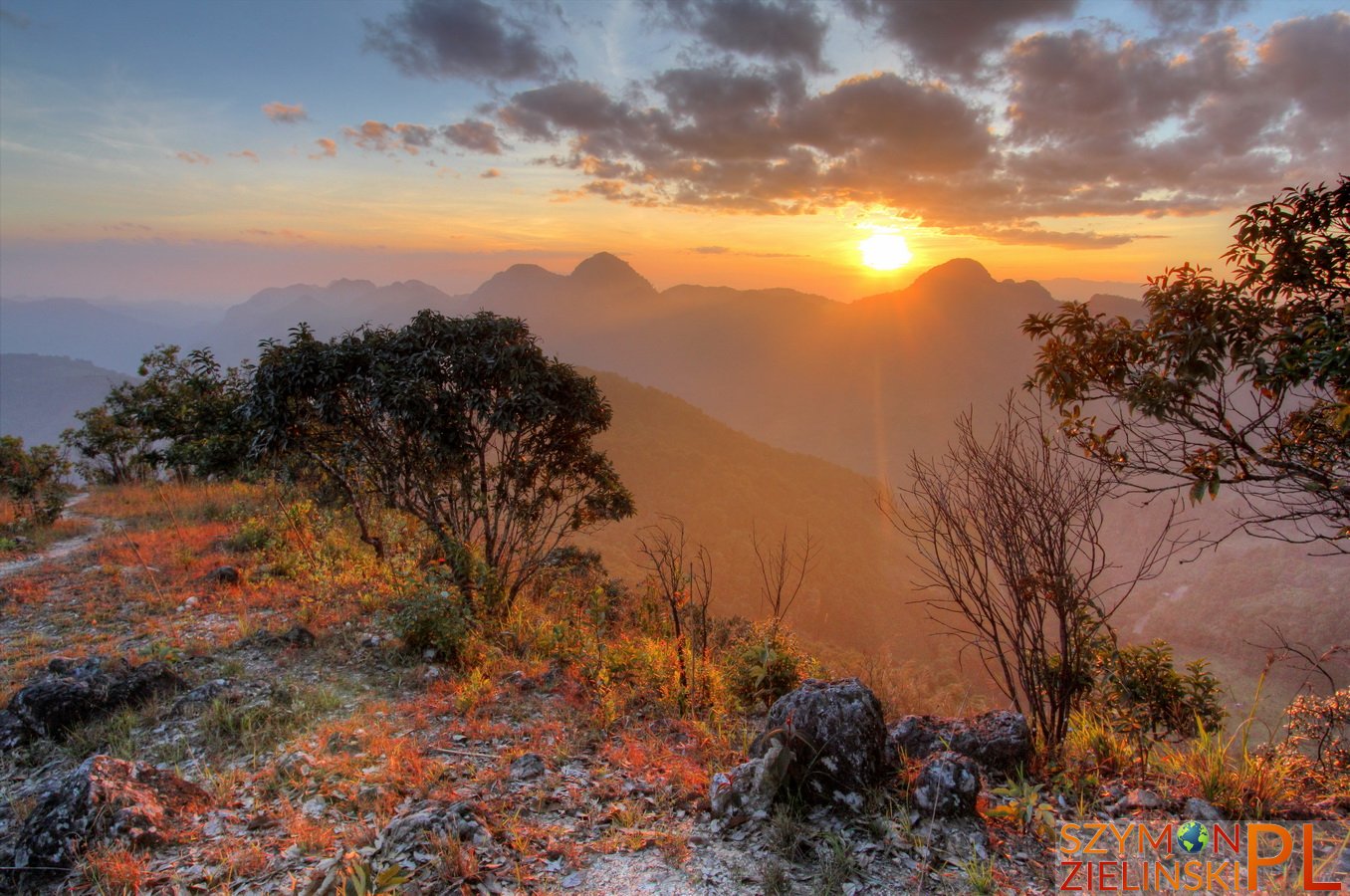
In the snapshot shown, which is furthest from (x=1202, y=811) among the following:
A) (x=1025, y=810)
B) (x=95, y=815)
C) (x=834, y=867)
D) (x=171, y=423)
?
(x=171, y=423)

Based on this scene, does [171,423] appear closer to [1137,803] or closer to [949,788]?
[949,788]

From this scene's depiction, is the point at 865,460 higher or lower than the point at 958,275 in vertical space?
lower

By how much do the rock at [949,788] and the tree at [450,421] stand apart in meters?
5.50

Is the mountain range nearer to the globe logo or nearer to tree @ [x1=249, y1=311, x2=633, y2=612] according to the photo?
tree @ [x1=249, y1=311, x2=633, y2=612]

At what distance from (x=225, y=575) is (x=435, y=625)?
5009 millimetres

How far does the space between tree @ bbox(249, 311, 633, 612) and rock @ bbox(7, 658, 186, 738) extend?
275 cm

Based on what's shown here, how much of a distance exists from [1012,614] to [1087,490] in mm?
1091

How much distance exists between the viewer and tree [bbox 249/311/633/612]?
300 inches

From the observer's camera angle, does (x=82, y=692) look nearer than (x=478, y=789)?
No

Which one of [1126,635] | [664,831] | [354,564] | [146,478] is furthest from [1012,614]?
[1126,635]

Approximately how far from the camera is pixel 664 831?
404 cm

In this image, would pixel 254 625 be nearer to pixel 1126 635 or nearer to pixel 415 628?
pixel 415 628

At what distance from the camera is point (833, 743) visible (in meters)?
4.19

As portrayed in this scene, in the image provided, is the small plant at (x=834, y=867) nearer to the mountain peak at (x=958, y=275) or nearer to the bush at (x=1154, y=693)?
the bush at (x=1154, y=693)
